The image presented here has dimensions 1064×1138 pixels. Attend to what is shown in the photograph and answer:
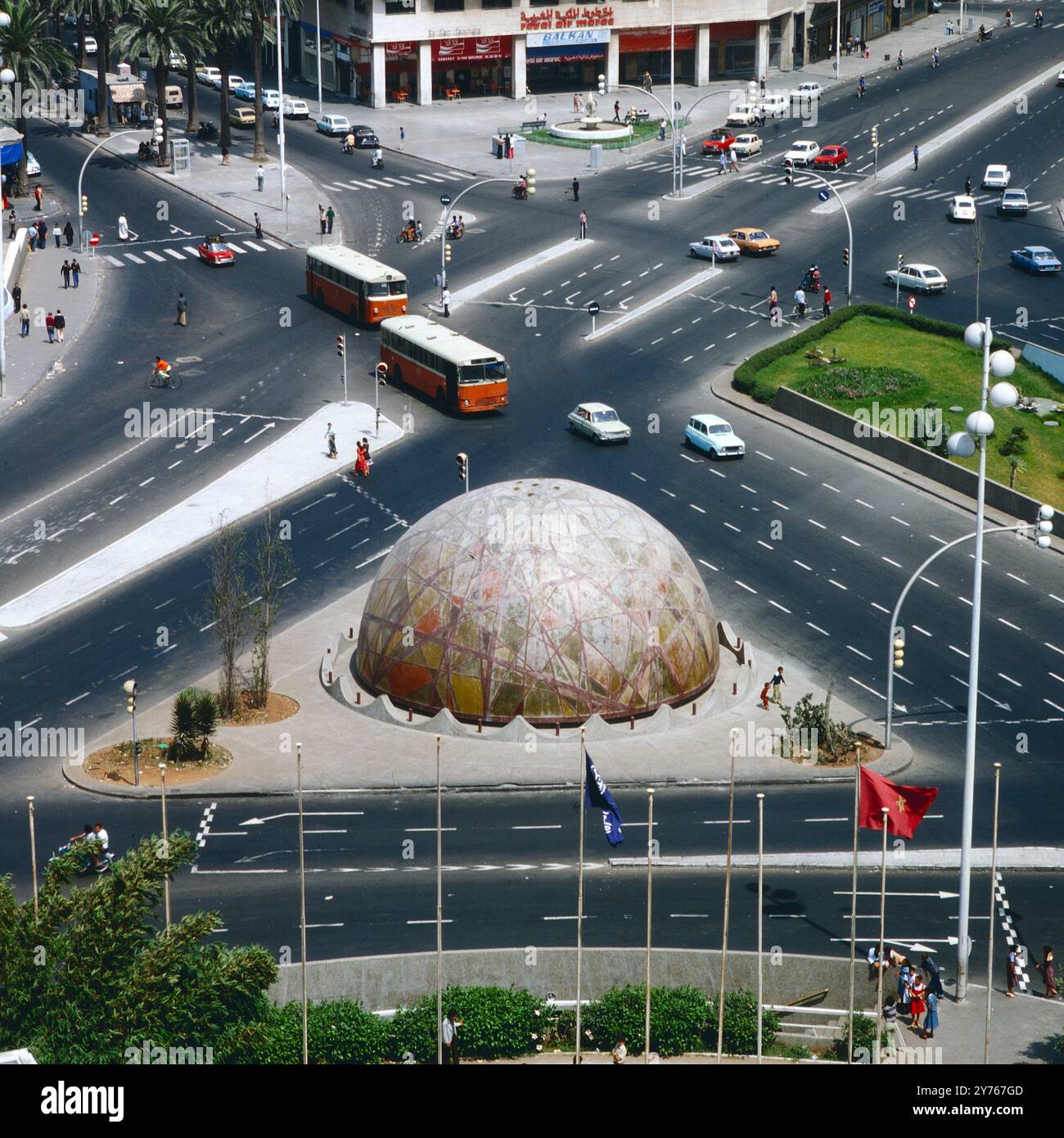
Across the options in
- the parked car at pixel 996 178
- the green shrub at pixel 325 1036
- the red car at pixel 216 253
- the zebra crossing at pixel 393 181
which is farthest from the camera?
the zebra crossing at pixel 393 181

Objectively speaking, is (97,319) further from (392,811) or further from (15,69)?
(392,811)

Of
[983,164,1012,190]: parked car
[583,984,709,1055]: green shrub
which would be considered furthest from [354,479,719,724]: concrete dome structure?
[983,164,1012,190]: parked car

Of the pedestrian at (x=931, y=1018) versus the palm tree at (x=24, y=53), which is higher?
the palm tree at (x=24, y=53)

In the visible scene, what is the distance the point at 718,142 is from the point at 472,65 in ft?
86.0

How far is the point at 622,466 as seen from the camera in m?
90.2

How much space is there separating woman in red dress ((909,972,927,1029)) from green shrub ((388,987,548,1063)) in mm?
8766

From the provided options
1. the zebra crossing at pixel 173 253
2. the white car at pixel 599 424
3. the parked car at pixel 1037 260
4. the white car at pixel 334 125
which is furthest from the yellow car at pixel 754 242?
the white car at pixel 334 125

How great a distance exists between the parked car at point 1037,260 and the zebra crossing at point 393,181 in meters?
36.5

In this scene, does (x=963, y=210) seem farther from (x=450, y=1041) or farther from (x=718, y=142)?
(x=450, y=1041)

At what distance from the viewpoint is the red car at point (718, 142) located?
139 metres

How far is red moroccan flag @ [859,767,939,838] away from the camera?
1991 inches

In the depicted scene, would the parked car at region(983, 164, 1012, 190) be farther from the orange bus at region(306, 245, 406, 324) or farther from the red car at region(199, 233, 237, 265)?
the red car at region(199, 233, 237, 265)

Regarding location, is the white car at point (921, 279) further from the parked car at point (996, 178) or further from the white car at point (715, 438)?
the white car at point (715, 438)

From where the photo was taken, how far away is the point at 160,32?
435 feet
